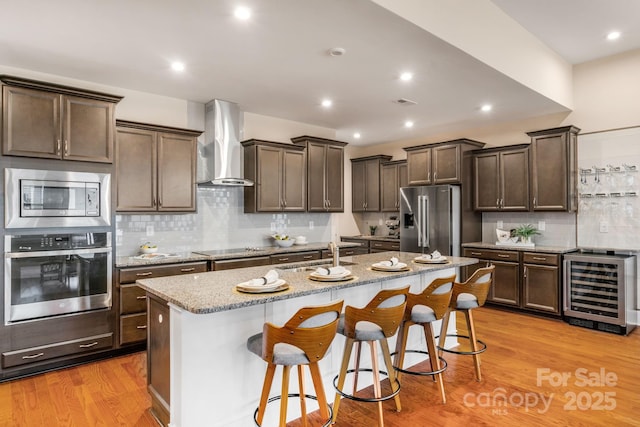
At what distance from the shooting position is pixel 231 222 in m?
5.19

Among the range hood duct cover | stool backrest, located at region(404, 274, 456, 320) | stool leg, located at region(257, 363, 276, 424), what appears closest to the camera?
→ stool leg, located at region(257, 363, 276, 424)

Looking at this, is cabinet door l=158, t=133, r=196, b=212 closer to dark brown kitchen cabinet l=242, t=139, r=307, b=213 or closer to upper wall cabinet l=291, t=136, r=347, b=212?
dark brown kitchen cabinet l=242, t=139, r=307, b=213

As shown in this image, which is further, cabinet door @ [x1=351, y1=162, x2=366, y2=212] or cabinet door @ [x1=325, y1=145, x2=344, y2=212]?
cabinet door @ [x1=351, y1=162, x2=366, y2=212]

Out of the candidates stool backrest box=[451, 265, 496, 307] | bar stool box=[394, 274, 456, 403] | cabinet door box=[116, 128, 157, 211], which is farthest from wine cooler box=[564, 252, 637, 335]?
cabinet door box=[116, 128, 157, 211]

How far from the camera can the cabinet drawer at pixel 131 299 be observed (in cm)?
368

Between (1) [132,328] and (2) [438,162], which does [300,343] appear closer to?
(1) [132,328]

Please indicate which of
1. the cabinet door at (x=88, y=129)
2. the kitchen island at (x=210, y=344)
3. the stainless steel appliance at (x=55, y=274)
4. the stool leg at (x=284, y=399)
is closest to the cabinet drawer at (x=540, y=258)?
the kitchen island at (x=210, y=344)

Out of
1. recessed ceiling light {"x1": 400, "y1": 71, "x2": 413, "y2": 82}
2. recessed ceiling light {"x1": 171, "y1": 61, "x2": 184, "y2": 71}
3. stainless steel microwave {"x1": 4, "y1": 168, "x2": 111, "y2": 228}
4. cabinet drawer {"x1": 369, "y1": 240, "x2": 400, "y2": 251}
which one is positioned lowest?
cabinet drawer {"x1": 369, "y1": 240, "x2": 400, "y2": 251}

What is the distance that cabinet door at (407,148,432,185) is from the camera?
6.11 meters

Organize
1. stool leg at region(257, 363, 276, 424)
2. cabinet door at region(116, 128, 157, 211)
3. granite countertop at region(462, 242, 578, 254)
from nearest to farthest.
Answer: stool leg at region(257, 363, 276, 424)
cabinet door at region(116, 128, 157, 211)
granite countertop at region(462, 242, 578, 254)

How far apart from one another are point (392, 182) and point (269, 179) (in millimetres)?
2833

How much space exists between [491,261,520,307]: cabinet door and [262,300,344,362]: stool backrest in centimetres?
404

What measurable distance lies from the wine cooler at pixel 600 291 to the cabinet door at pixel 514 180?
1.02 m

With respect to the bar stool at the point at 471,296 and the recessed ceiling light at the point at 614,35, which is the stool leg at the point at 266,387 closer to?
the bar stool at the point at 471,296
